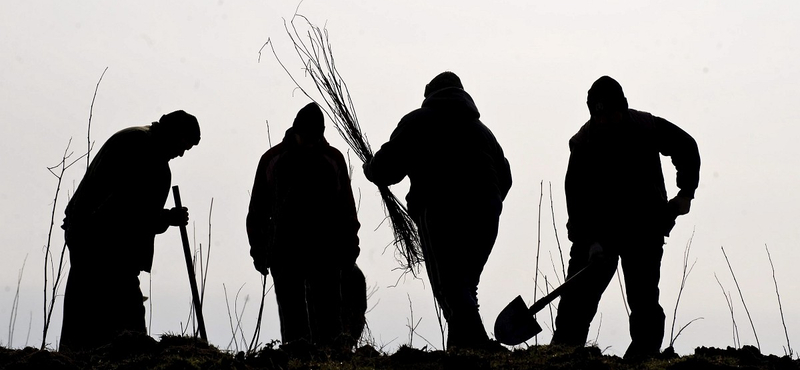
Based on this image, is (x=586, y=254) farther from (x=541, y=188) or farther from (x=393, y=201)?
(x=393, y=201)

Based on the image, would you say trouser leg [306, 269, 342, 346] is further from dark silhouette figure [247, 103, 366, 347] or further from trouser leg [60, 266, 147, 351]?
trouser leg [60, 266, 147, 351]

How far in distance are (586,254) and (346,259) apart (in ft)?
4.58

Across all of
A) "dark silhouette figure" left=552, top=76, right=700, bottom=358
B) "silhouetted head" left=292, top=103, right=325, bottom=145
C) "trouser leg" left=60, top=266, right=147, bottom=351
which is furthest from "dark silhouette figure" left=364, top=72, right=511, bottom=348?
"trouser leg" left=60, top=266, right=147, bottom=351

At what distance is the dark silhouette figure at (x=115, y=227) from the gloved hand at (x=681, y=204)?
2.57 metres

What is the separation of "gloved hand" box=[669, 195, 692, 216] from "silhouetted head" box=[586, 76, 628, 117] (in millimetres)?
534

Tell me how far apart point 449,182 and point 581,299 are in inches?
36.4

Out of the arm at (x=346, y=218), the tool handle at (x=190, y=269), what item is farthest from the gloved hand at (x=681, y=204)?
the tool handle at (x=190, y=269)

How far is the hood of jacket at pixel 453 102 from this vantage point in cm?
635

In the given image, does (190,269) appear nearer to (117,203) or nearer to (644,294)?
(117,203)

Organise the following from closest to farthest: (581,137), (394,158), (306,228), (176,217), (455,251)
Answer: (455,251)
(394,158)
(581,137)
(176,217)
(306,228)

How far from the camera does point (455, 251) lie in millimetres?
6172

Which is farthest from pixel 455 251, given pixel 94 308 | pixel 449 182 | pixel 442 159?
pixel 94 308

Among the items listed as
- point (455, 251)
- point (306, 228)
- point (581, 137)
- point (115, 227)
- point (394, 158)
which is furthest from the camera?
point (306, 228)

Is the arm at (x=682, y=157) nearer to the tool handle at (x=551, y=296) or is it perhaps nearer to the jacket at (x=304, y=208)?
the tool handle at (x=551, y=296)
